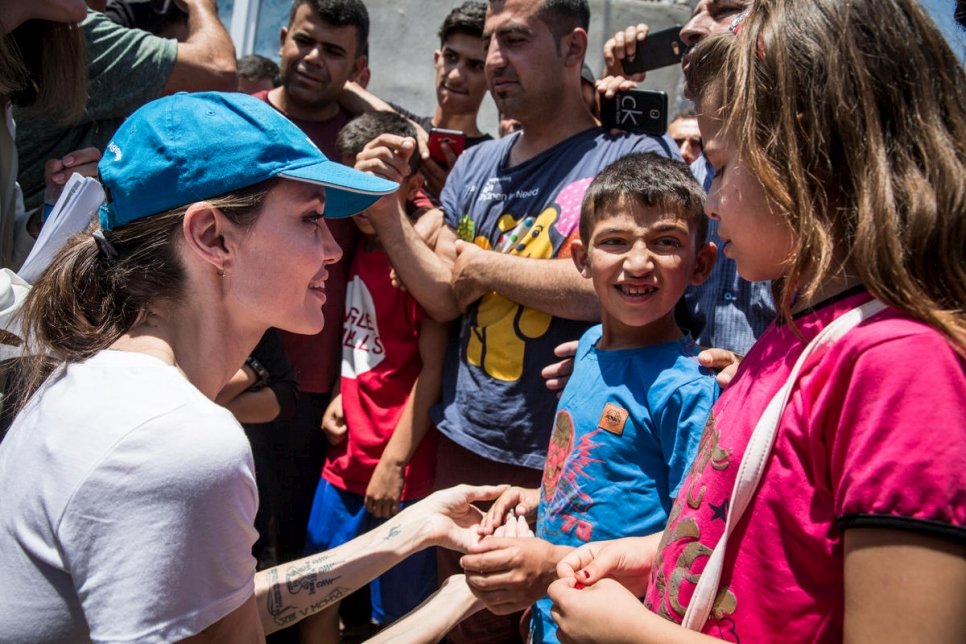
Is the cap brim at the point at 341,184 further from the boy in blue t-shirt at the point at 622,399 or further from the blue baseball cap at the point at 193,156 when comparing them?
the boy in blue t-shirt at the point at 622,399

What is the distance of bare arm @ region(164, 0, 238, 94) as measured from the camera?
3.26 metres

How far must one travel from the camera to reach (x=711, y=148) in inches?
62.4

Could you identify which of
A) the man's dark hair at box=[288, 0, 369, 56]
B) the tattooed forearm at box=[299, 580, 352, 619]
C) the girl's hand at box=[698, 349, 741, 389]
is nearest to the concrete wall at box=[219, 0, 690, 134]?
the man's dark hair at box=[288, 0, 369, 56]

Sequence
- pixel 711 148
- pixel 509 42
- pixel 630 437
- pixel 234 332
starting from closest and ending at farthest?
pixel 711 148 → pixel 234 332 → pixel 630 437 → pixel 509 42

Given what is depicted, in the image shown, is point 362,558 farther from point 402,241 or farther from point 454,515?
point 402,241

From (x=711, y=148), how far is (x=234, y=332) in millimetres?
1000

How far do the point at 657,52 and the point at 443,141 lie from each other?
956 mm

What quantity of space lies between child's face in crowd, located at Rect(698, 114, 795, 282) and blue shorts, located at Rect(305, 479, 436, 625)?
228 centimetres

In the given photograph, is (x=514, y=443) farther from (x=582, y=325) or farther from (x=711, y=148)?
(x=711, y=148)

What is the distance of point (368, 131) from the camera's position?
144 inches

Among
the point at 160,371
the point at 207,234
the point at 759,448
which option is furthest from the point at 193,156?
the point at 759,448

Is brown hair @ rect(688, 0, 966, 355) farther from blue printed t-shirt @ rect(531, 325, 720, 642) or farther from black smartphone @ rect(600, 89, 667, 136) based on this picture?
black smartphone @ rect(600, 89, 667, 136)

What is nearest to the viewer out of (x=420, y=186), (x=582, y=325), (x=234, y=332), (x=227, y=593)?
(x=227, y=593)

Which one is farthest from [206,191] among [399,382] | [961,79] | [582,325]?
[399,382]
